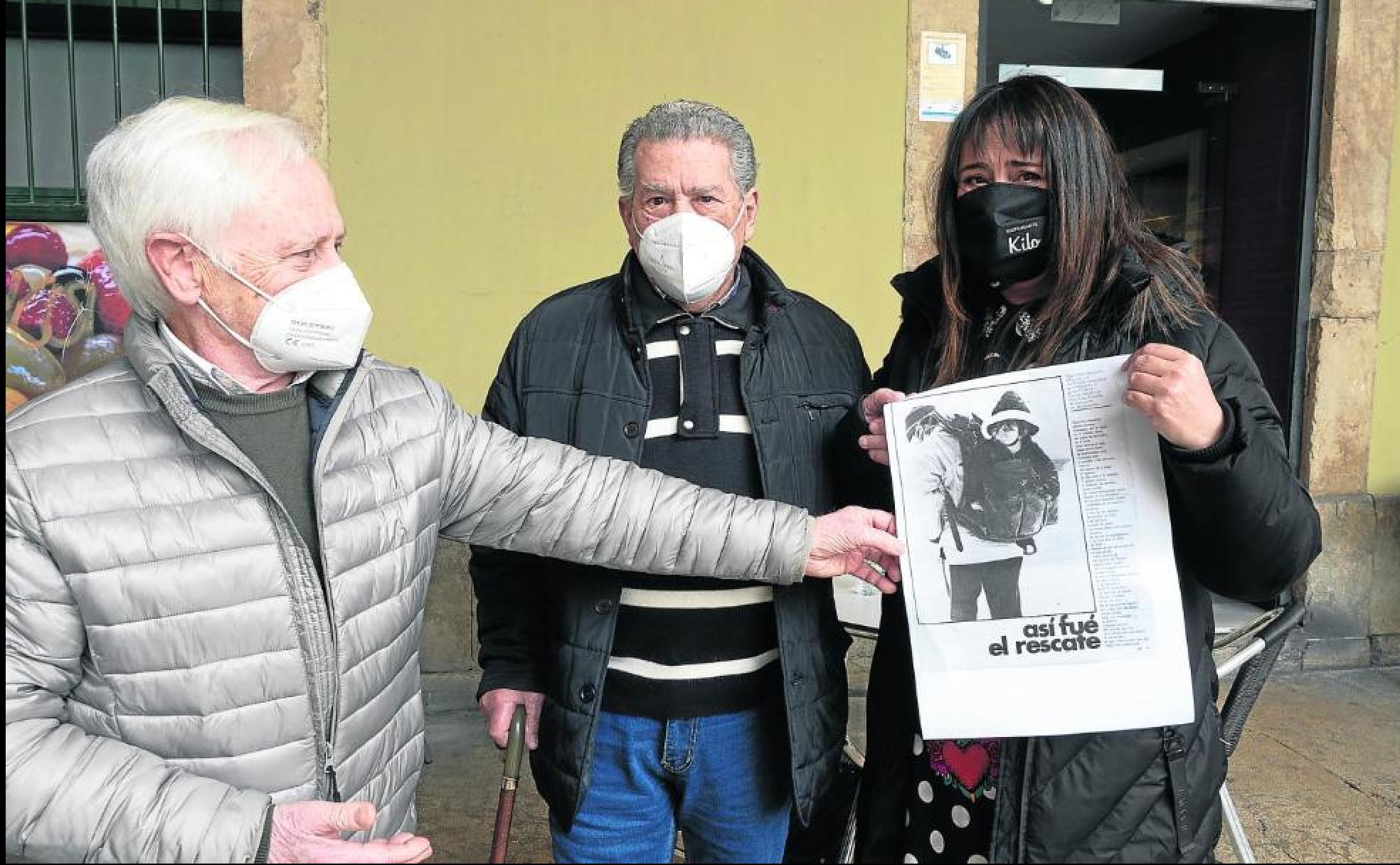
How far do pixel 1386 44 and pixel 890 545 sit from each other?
15.3ft

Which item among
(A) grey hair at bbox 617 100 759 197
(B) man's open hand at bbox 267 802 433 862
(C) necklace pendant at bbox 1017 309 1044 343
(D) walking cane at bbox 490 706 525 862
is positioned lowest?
(D) walking cane at bbox 490 706 525 862

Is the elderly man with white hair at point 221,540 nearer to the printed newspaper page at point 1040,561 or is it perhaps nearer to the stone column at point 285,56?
the printed newspaper page at point 1040,561

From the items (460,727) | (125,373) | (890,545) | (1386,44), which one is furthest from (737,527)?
(1386,44)

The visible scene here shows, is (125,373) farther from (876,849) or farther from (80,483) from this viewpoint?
(876,849)

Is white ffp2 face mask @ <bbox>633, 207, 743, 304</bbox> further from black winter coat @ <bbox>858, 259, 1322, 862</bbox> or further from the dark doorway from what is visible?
the dark doorway

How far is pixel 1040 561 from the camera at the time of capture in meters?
1.58

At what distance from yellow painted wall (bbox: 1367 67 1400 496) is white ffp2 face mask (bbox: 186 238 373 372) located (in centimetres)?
505

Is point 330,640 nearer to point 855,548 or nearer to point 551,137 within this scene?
point 855,548

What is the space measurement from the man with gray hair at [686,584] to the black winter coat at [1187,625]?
1.48 feet

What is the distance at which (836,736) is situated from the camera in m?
2.00

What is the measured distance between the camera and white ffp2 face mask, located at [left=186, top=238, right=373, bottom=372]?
1500mm

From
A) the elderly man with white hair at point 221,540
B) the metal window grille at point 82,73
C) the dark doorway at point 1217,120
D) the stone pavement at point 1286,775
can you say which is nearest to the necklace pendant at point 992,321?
the elderly man with white hair at point 221,540

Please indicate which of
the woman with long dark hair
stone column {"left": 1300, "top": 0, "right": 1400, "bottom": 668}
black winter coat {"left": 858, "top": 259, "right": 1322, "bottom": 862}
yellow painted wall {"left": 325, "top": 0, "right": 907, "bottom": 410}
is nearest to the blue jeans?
the woman with long dark hair

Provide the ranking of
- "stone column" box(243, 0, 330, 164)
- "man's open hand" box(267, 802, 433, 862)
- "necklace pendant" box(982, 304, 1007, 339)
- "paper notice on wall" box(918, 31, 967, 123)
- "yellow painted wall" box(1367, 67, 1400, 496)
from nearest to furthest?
"man's open hand" box(267, 802, 433, 862), "necklace pendant" box(982, 304, 1007, 339), "stone column" box(243, 0, 330, 164), "paper notice on wall" box(918, 31, 967, 123), "yellow painted wall" box(1367, 67, 1400, 496)
